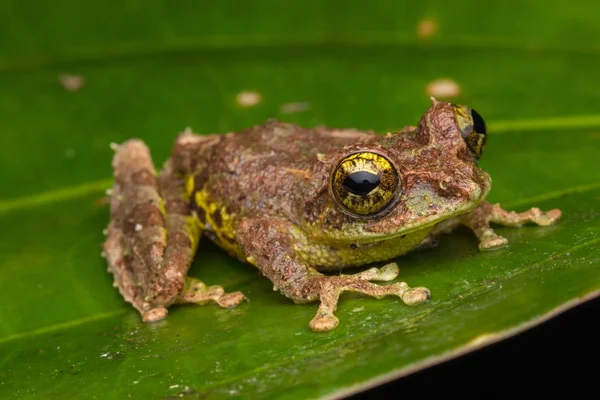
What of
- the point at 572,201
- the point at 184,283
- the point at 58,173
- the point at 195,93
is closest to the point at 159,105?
the point at 195,93

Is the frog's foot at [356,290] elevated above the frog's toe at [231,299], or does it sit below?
below

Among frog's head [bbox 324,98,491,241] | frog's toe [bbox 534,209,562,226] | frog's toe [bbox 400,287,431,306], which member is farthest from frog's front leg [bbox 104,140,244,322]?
frog's toe [bbox 534,209,562,226]

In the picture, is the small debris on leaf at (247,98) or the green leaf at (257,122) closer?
the green leaf at (257,122)

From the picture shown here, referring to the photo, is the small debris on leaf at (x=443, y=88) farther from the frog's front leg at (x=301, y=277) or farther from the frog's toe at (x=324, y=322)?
the frog's toe at (x=324, y=322)

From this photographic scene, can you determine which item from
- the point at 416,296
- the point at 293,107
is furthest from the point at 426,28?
the point at 416,296

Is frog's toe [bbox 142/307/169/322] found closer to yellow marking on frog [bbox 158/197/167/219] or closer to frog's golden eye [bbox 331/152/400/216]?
yellow marking on frog [bbox 158/197/167/219]

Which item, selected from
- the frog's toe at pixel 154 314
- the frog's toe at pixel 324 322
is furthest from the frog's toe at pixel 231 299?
the frog's toe at pixel 324 322
